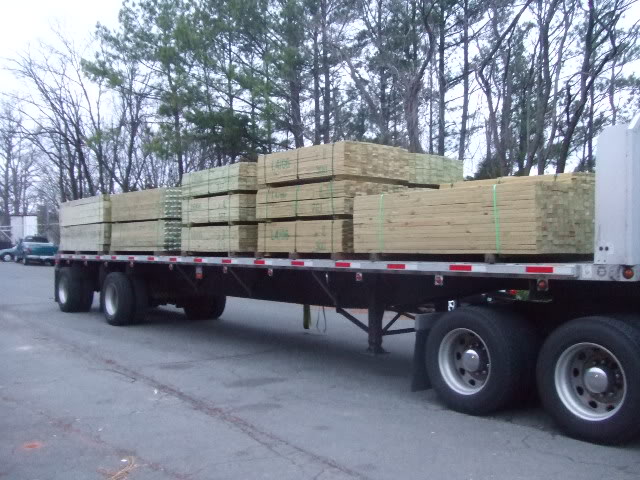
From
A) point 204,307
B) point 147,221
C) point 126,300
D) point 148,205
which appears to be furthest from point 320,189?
point 204,307

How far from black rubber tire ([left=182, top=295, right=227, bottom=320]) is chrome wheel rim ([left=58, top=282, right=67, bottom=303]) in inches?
131

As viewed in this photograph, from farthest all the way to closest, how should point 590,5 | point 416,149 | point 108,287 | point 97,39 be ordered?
point 97,39 < point 416,149 < point 590,5 < point 108,287

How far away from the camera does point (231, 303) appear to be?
744 inches

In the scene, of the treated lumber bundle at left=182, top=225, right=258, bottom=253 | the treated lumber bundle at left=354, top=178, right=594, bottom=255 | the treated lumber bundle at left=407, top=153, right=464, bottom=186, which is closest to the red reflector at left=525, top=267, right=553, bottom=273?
the treated lumber bundle at left=354, top=178, right=594, bottom=255

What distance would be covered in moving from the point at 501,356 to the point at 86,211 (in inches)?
445

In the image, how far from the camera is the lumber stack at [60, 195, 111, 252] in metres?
14.6

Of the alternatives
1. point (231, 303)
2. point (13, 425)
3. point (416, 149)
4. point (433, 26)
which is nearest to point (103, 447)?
point (13, 425)

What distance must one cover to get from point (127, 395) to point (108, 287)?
268 inches

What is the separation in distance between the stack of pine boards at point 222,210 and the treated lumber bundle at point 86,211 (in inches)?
150

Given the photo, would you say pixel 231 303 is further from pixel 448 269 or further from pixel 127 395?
pixel 448 269

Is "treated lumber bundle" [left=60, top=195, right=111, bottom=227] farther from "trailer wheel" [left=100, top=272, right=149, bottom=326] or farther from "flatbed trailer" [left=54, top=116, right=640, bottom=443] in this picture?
"flatbed trailer" [left=54, top=116, right=640, bottom=443]

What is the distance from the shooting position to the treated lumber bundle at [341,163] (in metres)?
8.40

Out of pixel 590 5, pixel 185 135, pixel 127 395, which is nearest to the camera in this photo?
pixel 127 395

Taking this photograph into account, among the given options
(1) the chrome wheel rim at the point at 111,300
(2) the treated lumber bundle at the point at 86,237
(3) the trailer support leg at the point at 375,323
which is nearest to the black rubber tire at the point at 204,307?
(1) the chrome wheel rim at the point at 111,300
